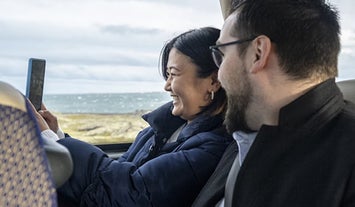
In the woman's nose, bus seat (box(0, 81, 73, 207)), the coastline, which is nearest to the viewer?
bus seat (box(0, 81, 73, 207))

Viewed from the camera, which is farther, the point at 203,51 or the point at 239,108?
the point at 203,51

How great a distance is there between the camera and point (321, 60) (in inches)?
52.8

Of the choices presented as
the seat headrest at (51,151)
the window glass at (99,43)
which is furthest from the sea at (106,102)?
the seat headrest at (51,151)

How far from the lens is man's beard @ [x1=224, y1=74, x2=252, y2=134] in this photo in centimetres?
143

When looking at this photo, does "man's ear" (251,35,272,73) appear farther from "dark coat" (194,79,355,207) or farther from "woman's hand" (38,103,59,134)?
"woman's hand" (38,103,59,134)

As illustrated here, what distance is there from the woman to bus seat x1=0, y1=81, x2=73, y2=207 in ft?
2.45

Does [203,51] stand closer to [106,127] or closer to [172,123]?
[172,123]

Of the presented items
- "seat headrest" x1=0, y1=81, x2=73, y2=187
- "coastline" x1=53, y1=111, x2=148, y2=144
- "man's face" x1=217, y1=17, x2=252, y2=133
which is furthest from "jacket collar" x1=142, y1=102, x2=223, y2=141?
"seat headrest" x1=0, y1=81, x2=73, y2=187

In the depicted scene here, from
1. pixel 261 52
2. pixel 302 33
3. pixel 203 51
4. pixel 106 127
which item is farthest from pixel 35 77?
pixel 302 33

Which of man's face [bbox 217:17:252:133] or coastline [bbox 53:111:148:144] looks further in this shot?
coastline [bbox 53:111:148:144]

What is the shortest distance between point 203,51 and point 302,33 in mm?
555

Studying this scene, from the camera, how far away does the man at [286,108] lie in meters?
1.22

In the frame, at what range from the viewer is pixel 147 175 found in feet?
5.41

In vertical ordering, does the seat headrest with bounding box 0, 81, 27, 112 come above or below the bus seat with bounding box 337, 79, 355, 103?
above
